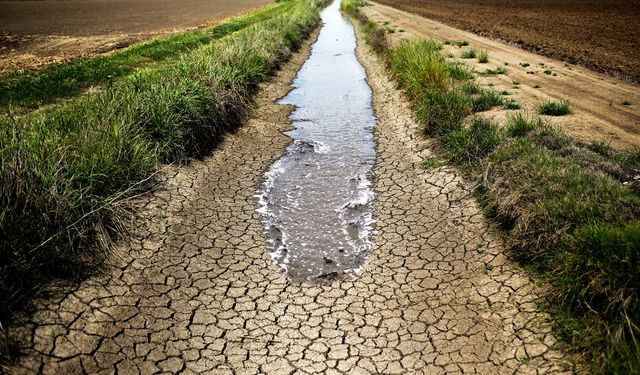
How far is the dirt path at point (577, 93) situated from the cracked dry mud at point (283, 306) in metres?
3.37

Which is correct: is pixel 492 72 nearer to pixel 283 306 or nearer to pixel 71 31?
pixel 283 306

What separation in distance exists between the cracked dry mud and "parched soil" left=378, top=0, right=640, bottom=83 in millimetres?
10561

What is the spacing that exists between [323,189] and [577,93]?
281 inches

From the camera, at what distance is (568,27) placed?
24.2 metres

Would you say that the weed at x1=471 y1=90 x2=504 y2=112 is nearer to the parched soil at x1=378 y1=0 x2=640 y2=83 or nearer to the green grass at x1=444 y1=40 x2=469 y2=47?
the parched soil at x1=378 y1=0 x2=640 y2=83

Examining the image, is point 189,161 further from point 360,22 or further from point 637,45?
point 360,22

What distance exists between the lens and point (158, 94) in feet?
28.2

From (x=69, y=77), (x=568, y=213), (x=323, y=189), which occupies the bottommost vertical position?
(x=323, y=189)

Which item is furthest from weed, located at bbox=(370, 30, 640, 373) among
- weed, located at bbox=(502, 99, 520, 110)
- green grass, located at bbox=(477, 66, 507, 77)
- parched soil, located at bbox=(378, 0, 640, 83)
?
parched soil, located at bbox=(378, 0, 640, 83)

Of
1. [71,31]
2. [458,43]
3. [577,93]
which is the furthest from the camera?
[71,31]

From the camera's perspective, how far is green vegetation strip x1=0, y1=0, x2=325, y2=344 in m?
4.44

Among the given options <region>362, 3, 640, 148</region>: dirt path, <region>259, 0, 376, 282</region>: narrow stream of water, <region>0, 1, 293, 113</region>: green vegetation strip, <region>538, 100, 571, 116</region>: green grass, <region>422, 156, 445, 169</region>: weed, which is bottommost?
<region>259, 0, 376, 282</region>: narrow stream of water

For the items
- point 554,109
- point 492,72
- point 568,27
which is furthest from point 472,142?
point 568,27

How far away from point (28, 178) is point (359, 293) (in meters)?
3.34
